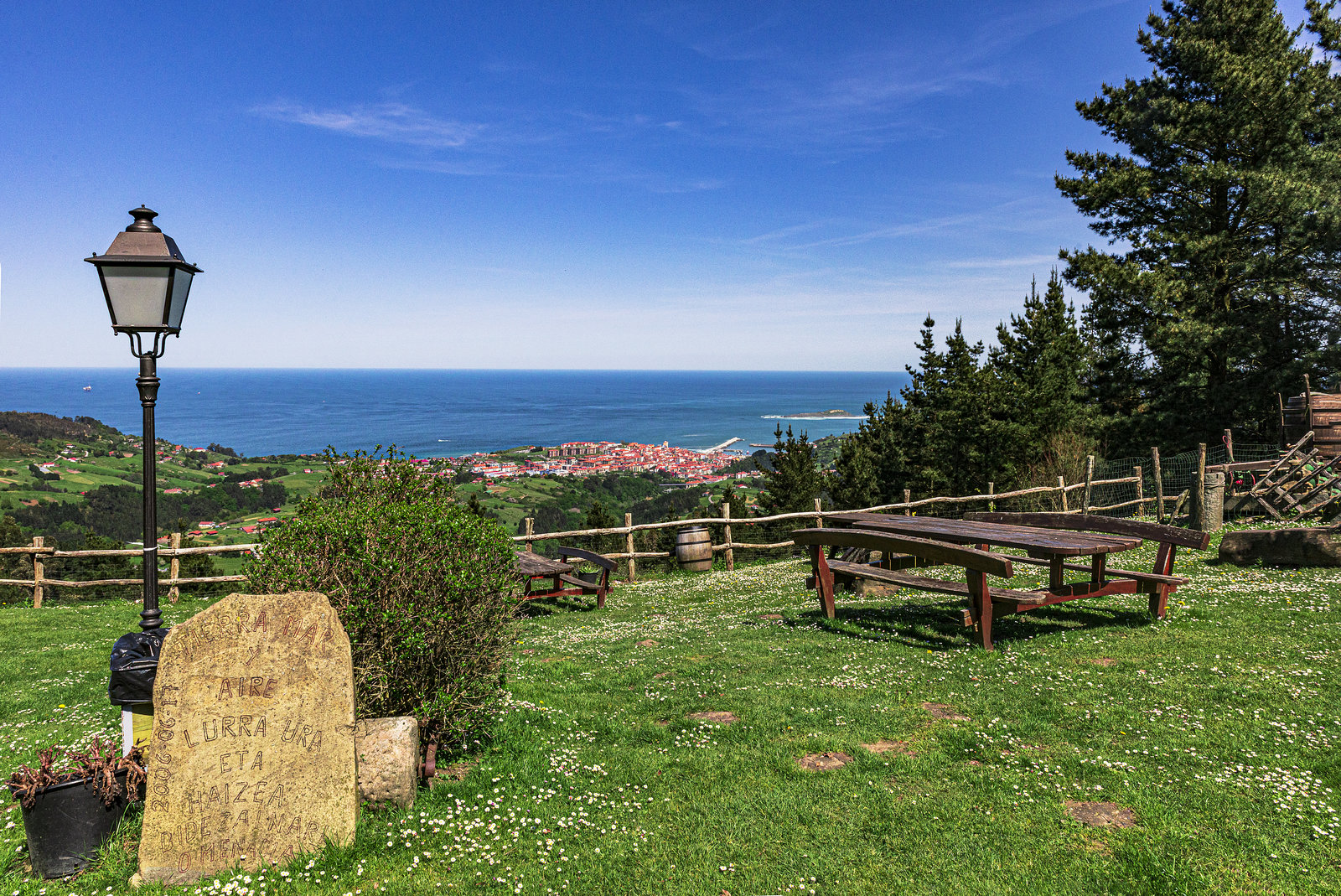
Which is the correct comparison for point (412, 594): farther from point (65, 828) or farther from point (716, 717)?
point (716, 717)

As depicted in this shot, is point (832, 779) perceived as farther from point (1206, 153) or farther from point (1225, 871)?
point (1206, 153)

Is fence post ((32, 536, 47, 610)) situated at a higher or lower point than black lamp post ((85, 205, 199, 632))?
lower

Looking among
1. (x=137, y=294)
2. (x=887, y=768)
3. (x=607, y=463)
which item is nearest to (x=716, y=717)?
(x=887, y=768)

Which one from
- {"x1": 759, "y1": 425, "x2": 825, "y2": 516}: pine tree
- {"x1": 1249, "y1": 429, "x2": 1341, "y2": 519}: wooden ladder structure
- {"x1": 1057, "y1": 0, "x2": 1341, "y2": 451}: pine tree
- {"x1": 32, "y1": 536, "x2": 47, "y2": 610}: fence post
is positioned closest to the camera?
{"x1": 32, "y1": 536, "x2": 47, "y2": 610}: fence post

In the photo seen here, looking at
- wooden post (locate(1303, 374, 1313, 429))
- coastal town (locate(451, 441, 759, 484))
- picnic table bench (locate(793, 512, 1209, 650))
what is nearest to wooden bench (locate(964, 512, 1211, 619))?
picnic table bench (locate(793, 512, 1209, 650))

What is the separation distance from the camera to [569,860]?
3930 mm

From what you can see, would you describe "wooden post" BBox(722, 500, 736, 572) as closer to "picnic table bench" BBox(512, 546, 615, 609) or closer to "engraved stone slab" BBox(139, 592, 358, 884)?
"picnic table bench" BBox(512, 546, 615, 609)

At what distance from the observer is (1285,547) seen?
10547 mm

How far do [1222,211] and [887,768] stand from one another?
31446 mm

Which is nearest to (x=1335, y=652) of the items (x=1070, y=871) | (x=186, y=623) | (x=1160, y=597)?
(x=1160, y=597)

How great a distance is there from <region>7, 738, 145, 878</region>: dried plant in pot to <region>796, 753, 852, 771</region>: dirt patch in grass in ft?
14.1

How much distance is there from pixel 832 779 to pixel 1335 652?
5551 millimetres

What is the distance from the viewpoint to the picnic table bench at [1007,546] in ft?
24.4

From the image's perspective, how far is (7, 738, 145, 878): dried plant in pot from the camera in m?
3.78
